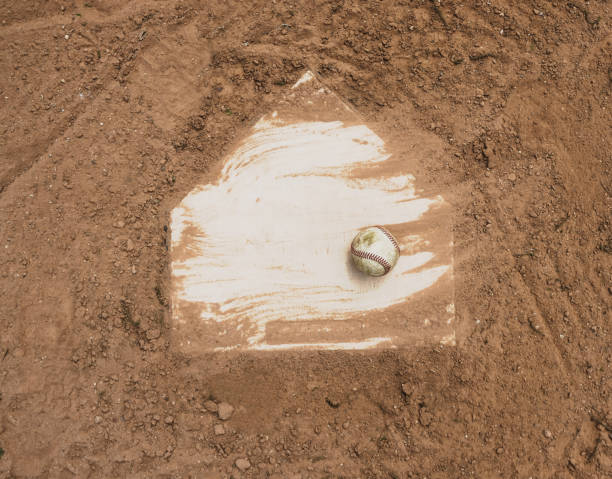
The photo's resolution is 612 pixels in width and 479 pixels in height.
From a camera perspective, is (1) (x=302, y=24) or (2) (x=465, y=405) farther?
(1) (x=302, y=24)

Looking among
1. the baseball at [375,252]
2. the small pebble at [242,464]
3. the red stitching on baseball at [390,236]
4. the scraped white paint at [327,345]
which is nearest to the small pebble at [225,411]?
the small pebble at [242,464]

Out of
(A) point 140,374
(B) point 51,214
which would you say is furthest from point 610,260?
(B) point 51,214

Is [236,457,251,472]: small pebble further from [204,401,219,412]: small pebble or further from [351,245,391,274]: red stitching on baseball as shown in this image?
[351,245,391,274]: red stitching on baseball

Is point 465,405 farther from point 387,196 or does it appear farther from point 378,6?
point 378,6

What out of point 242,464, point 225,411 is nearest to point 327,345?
point 225,411

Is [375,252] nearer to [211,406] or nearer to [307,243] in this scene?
[307,243]

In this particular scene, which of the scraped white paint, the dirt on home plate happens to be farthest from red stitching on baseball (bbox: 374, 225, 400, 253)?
the scraped white paint
